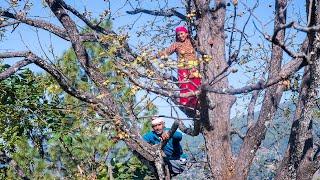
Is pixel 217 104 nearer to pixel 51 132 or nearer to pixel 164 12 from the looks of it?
pixel 164 12

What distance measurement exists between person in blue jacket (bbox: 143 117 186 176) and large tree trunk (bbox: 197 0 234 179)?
3.97ft

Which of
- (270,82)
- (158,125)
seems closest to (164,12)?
(158,125)

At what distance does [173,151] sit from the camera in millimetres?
7395

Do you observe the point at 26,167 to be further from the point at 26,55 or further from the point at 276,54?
the point at 276,54

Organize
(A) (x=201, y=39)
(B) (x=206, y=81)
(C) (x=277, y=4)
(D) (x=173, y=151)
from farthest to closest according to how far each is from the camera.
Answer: (D) (x=173, y=151)
(A) (x=201, y=39)
(C) (x=277, y=4)
(B) (x=206, y=81)

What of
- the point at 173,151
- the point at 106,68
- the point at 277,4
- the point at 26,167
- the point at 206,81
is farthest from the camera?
the point at 106,68

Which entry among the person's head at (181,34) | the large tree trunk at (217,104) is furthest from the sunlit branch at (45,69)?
the person's head at (181,34)

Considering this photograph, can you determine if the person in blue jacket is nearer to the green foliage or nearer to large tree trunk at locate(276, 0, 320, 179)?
the green foliage

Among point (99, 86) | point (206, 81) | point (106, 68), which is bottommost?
point (206, 81)

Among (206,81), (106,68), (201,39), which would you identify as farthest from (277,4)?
(106,68)

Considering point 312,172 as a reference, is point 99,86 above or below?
above

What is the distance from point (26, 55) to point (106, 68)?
579 centimetres

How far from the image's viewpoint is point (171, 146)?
24.2 feet

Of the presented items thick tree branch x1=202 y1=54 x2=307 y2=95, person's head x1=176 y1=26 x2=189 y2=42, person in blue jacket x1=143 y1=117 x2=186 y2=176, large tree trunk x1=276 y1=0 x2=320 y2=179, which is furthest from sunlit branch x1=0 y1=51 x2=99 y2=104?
large tree trunk x1=276 y1=0 x2=320 y2=179
